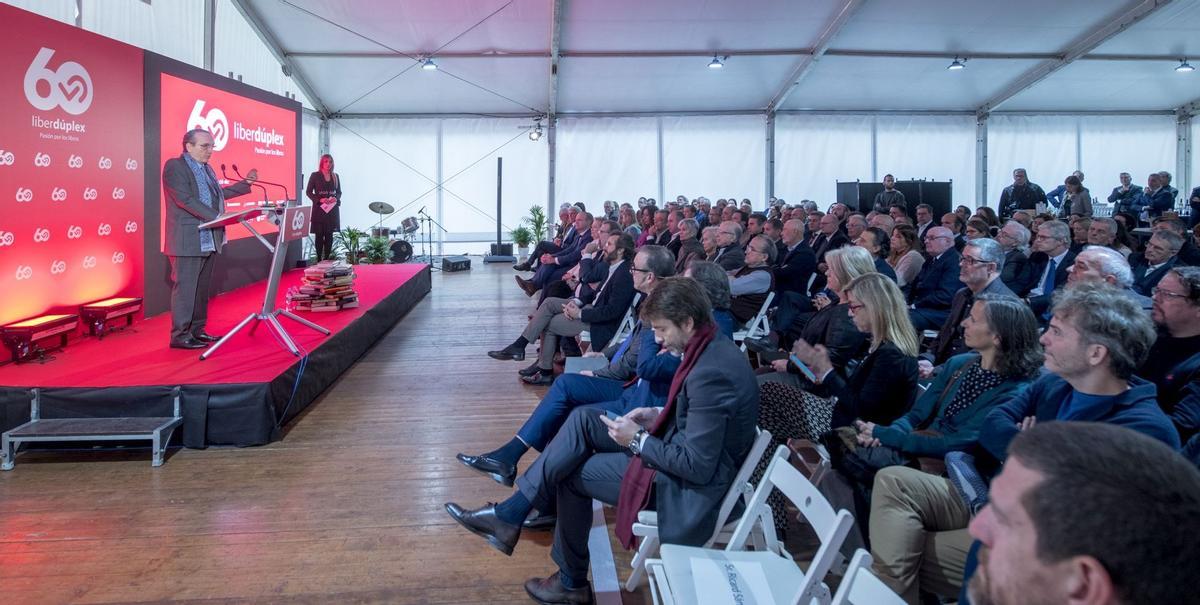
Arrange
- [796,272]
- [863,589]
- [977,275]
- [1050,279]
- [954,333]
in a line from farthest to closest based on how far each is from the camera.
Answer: [796,272] → [1050,279] → [954,333] → [977,275] → [863,589]

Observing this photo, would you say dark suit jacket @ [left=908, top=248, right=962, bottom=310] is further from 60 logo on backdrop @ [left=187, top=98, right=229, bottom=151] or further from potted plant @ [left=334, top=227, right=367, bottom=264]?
potted plant @ [left=334, top=227, right=367, bottom=264]

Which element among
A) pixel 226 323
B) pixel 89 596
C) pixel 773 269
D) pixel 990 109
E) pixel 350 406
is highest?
pixel 990 109

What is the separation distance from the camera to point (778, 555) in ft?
7.20

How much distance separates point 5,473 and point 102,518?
2.92 feet

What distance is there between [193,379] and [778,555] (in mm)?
3272

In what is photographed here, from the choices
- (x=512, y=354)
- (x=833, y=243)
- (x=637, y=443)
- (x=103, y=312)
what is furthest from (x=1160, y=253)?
(x=103, y=312)

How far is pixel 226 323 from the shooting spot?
5.97 meters

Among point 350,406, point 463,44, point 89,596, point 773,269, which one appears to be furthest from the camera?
point 463,44

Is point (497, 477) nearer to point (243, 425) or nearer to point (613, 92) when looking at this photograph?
point (243, 425)

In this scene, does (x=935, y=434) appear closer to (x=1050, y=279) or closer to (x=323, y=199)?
(x=1050, y=279)

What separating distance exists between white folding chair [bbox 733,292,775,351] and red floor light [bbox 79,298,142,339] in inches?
166

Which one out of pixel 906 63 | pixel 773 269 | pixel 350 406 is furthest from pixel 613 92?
pixel 350 406

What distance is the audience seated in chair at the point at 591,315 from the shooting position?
5.16 meters

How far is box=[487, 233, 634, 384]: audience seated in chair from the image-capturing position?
16.9 feet
